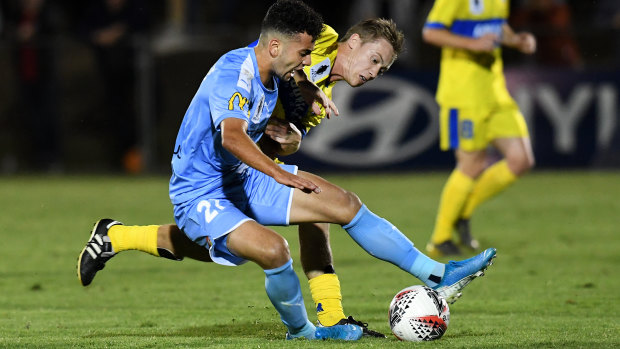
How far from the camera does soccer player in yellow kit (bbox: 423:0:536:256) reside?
8305 mm

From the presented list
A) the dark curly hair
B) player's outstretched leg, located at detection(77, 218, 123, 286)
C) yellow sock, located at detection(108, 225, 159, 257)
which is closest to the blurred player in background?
the dark curly hair

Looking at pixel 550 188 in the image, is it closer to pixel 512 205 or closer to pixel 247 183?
pixel 512 205

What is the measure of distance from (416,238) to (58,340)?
4.44 metres

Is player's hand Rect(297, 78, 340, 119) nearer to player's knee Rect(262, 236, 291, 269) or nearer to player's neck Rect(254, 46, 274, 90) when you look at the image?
player's neck Rect(254, 46, 274, 90)

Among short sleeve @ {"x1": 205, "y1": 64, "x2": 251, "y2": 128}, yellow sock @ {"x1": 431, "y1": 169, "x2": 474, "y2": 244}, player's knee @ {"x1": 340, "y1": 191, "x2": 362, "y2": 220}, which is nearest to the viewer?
short sleeve @ {"x1": 205, "y1": 64, "x2": 251, "y2": 128}

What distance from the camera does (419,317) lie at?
4.96 metres

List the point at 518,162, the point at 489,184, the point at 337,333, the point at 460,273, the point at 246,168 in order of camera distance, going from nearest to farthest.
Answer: the point at 337,333, the point at 460,273, the point at 246,168, the point at 518,162, the point at 489,184

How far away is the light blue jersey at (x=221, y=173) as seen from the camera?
4.90 m

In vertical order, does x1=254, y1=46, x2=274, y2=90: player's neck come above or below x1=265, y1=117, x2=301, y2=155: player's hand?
above

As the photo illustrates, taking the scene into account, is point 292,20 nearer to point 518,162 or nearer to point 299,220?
point 299,220

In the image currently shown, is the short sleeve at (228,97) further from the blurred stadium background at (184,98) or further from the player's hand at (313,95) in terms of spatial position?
the blurred stadium background at (184,98)

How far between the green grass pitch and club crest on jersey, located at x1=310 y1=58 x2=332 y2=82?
1307 mm

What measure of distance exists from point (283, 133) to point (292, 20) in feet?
2.76

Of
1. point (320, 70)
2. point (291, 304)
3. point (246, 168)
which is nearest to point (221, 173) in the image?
point (246, 168)
